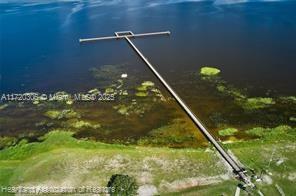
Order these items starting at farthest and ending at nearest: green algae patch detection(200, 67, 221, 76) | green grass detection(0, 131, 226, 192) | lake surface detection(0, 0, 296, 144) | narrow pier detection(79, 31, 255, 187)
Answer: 1. green algae patch detection(200, 67, 221, 76)
2. lake surface detection(0, 0, 296, 144)
3. green grass detection(0, 131, 226, 192)
4. narrow pier detection(79, 31, 255, 187)

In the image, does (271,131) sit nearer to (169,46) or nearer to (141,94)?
(141,94)

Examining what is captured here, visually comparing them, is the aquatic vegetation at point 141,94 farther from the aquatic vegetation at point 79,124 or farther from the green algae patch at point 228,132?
the green algae patch at point 228,132

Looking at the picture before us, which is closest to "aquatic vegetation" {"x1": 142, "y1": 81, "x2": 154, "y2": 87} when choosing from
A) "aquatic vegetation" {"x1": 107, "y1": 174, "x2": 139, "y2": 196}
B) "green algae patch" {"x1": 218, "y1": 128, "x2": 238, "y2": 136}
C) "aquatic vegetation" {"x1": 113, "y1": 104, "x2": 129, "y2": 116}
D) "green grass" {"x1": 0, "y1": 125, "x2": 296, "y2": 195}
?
"aquatic vegetation" {"x1": 113, "y1": 104, "x2": 129, "y2": 116}

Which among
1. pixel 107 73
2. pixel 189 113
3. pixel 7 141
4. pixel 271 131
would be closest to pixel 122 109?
pixel 189 113

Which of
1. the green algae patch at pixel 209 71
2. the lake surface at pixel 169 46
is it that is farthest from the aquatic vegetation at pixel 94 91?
the green algae patch at pixel 209 71

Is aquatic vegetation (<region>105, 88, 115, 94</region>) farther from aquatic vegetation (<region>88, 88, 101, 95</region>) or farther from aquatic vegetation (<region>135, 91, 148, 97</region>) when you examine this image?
aquatic vegetation (<region>135, 91, 148, 97</region>)

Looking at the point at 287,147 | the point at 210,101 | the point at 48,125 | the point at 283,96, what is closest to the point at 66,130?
the point at 48,125

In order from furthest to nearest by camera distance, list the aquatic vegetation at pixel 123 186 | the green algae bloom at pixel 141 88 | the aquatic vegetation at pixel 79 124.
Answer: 1. the green algae bloom at pixel 141 88
2. the aquatic vegetation at pixel 79 124
3. the aquatic vegetation at pixel 123 186

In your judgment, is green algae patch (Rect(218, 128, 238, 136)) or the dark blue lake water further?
the dark blue lake water
